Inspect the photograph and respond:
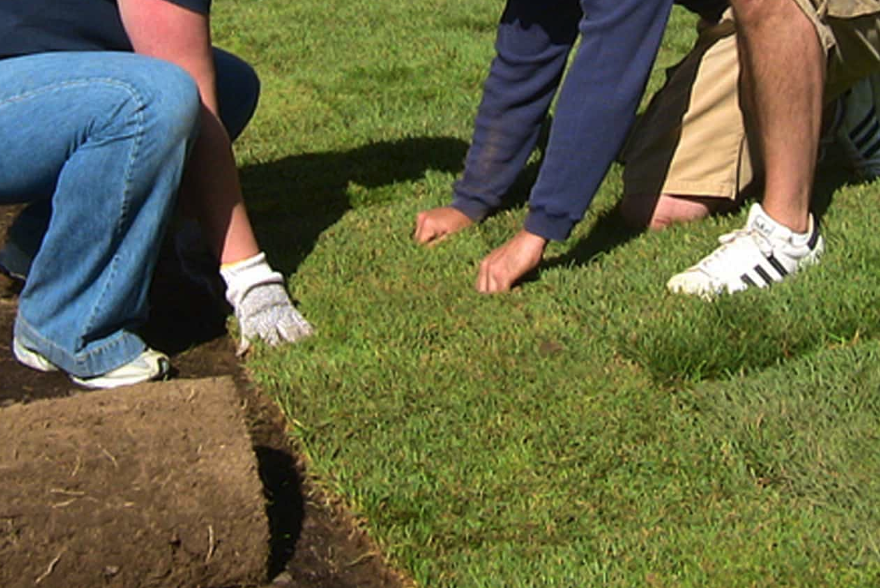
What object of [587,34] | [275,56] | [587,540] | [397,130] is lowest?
[275,56]

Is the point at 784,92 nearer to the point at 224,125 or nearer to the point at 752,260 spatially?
the point at 752,260

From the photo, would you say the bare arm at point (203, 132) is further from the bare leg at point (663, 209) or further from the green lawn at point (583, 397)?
the bare leg at point (663, 209)

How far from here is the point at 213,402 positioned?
2584 mm

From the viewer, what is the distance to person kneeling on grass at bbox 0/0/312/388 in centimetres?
300

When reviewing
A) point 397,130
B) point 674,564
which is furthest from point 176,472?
point 397,130

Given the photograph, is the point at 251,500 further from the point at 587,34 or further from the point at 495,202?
the point at 495,202

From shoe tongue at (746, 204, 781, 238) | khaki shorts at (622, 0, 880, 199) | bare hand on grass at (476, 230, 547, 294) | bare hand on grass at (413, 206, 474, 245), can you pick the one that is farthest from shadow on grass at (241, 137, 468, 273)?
shoe tongue at (746, 204, 781, 238)

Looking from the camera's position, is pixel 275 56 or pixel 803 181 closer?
pixel 803 181

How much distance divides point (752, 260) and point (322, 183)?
1761mm

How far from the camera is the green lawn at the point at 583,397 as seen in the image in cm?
246

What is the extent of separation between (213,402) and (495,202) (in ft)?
5.89

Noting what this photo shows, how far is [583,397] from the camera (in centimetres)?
300

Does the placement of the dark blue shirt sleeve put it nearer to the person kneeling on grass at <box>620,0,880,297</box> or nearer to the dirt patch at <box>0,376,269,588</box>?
the person kneeling on grass at <box>620,0,880,297</box>

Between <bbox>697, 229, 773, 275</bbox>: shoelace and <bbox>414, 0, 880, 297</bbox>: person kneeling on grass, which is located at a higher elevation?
<bbox>414, 0, 880, 297</bbox>: person kneeling on grass
